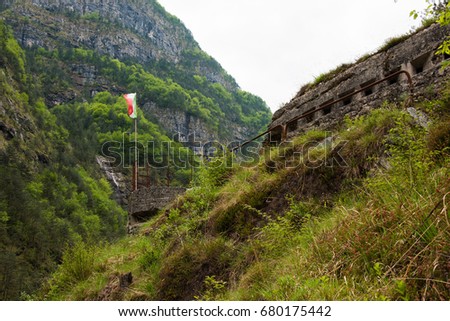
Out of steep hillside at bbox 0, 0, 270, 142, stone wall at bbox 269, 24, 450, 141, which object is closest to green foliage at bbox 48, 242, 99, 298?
stone wall at bbox 269, 24, 450, 141

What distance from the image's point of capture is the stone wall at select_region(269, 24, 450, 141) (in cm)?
680

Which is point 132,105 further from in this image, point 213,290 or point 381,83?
point 213,290

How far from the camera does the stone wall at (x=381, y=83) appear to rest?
6.80 metres

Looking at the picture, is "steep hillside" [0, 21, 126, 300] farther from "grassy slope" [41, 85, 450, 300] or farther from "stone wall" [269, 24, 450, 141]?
"stone wall" [269, 24, 450, 141]

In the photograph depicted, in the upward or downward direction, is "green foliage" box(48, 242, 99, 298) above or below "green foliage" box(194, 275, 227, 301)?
below

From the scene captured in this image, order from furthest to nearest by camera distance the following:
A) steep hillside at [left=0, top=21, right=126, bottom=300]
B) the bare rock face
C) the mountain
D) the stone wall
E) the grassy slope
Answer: the bare rock face < the mountain < steep hillside at [left=0, top=21, right=126, bottom=300] < the stone wall < the grassy slope

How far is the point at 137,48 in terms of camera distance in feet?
468

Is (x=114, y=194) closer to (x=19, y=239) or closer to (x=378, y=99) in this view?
(x=19, y=239)

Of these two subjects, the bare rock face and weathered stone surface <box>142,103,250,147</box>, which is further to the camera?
the bare rock face

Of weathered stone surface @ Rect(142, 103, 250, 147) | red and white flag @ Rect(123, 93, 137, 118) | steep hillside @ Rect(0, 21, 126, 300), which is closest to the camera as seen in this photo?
red and white flag @ Rect(123, 93, 137, 118)

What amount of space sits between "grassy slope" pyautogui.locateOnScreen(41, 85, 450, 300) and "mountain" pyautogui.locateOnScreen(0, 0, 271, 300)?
3.30m

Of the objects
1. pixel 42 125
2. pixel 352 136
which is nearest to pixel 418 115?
pixel 352 136

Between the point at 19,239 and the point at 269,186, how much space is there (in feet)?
137

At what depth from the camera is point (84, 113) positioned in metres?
94.8
